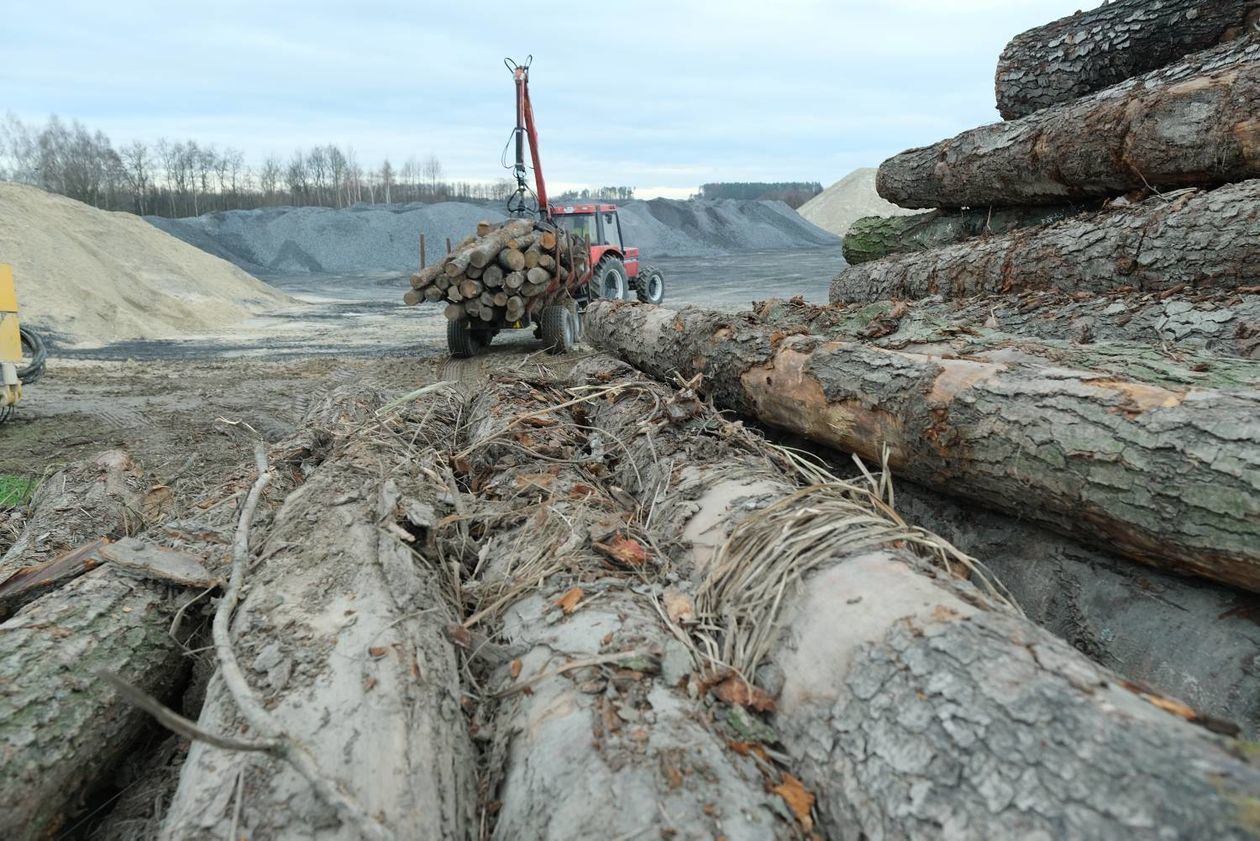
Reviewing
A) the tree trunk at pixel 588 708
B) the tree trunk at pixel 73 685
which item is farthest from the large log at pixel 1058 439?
the tree trunk at pixel 73 685

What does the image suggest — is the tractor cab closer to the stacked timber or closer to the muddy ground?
the muddy ground

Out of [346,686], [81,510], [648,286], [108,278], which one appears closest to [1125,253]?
[346,686]

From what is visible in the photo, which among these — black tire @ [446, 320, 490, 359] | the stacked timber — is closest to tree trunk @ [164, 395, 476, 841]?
the stacked timber

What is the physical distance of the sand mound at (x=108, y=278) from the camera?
45.2 ft

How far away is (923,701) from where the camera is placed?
153 cm

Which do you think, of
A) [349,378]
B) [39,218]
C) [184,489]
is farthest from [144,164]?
[184,489]

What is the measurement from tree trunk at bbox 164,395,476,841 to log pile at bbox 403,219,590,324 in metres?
7.24

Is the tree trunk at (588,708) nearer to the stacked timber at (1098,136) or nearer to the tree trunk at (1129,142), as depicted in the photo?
the stacked timber at (1098,136)

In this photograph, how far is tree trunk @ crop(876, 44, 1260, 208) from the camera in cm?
415

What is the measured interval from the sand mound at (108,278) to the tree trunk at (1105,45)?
45.8ft

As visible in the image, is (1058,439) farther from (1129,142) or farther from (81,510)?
(81,510)

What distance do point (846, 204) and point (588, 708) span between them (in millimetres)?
47455

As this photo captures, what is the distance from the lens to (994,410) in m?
2.59

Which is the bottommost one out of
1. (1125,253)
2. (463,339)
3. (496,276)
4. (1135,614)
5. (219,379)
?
(219,379)
